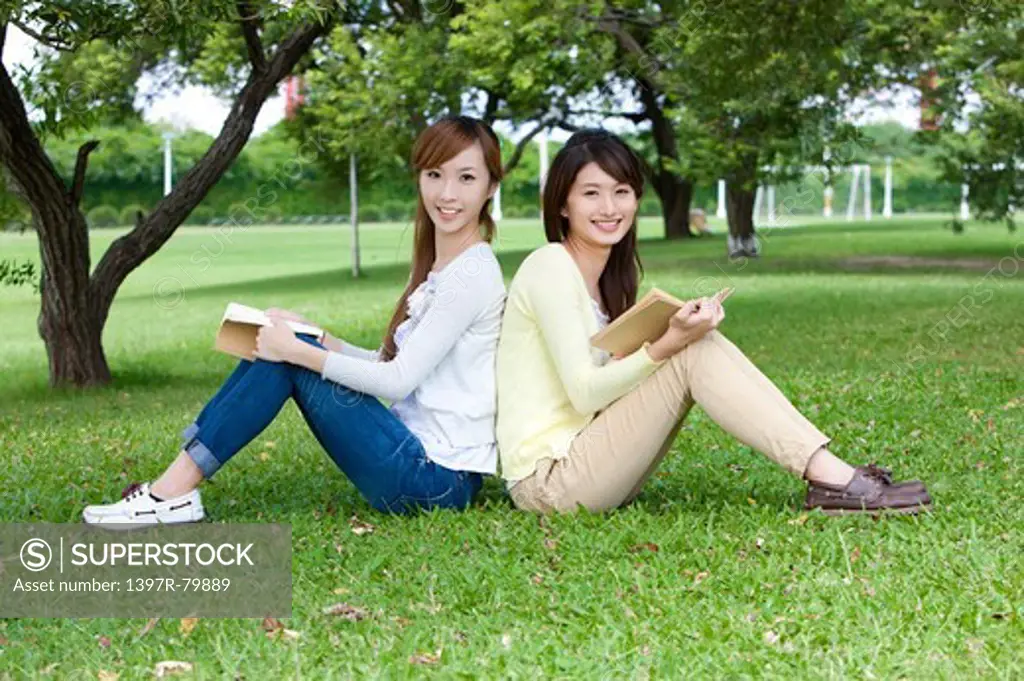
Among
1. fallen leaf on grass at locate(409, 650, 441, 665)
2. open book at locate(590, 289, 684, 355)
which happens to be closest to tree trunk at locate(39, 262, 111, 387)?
open book at locate(590, 289, 684, 355)

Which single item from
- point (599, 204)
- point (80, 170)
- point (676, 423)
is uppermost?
point (80, 170)

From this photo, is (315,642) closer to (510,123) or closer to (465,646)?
(465,646)

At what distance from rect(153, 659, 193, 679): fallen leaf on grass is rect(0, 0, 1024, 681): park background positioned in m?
0.03

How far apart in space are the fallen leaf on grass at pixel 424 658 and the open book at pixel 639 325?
3.59ft

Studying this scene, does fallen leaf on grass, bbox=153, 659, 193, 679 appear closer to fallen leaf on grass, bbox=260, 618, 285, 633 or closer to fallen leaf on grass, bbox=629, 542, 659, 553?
fallen leaf on grass, bbox=260, 618, 285, 633

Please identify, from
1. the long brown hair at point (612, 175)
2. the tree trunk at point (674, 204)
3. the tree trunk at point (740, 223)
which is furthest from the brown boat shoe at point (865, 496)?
the tree trunk at point (674, 204)

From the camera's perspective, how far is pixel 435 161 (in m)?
4.34

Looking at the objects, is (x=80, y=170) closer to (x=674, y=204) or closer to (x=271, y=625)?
(x=271, y=625)

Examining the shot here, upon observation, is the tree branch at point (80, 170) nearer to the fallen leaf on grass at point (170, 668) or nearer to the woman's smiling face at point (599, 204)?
the woman's smiling face at point (599, 204)

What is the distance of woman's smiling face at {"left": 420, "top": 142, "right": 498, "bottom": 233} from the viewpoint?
4.34 meters

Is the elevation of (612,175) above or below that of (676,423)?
above

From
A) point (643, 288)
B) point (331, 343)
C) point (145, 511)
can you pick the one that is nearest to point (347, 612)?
point (145, 511)

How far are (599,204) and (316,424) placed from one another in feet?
3.39

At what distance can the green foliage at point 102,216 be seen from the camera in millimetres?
47434
